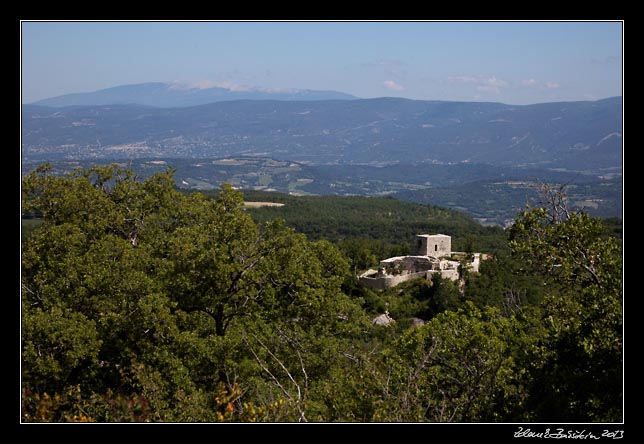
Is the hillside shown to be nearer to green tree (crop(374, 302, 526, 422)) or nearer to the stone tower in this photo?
the stone tower

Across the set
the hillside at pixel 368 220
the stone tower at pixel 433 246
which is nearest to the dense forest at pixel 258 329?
the stone tower at pixel 433 246

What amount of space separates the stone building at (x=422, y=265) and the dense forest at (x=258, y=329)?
66.1ft

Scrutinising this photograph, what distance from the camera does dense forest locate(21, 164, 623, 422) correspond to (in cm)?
898

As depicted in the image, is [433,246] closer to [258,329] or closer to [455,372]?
[258,329]

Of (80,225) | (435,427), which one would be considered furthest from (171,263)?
(435,427)

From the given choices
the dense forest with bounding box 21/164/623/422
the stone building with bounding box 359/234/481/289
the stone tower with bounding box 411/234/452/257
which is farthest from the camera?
the stone tower with bounding box 411/234/452/257

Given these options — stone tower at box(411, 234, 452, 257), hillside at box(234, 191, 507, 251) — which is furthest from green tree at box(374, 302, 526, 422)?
hillside at box(234, 191, 507, 251)

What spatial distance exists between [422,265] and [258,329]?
25501mm

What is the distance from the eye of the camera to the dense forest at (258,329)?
29.5ft

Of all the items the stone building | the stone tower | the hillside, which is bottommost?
the stone building

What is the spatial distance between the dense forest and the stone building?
20.2 m

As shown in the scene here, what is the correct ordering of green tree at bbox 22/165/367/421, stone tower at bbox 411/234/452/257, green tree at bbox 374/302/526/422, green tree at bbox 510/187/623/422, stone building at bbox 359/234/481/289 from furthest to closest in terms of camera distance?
stone tower at bbox 411/234/452/257 < stone building at bbox 359/234/481/289 < green tree at bbox 22/165/367/421 < green tree at bbox 374/302/526/422 < green tree at bbox 510/187/623/422

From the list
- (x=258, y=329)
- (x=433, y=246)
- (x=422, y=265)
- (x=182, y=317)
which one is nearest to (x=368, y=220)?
(x=433, y=246)

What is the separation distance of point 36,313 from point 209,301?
3.03m
